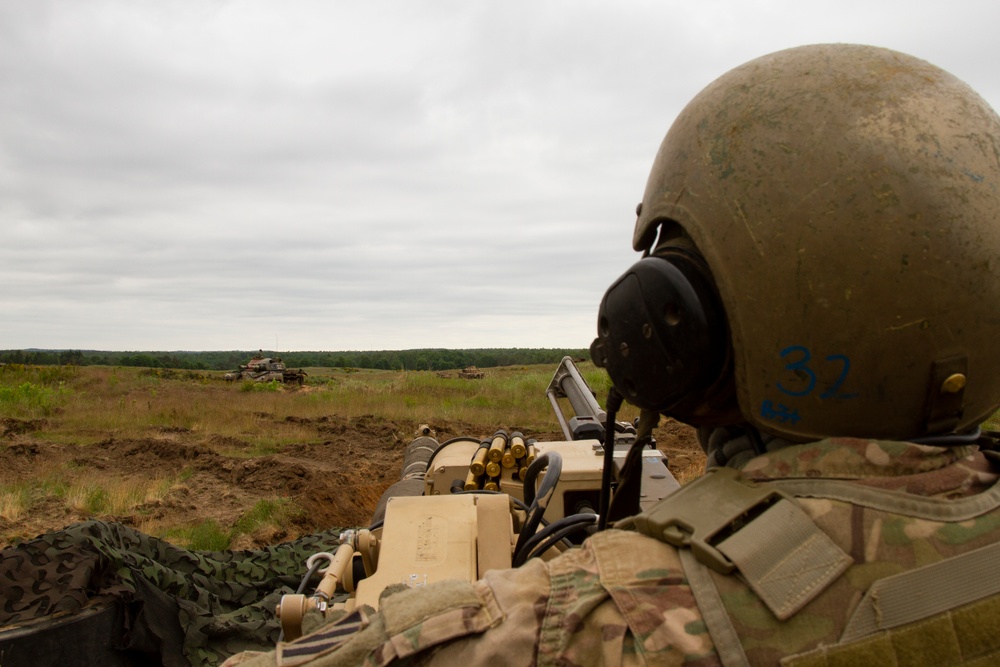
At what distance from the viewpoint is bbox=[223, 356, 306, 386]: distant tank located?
95.6ft

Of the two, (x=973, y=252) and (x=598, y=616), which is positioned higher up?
(x=973, y=252)

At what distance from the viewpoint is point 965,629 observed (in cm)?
108

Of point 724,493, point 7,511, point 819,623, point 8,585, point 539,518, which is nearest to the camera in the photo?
point 819,623

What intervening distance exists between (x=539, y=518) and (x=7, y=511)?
7032mm

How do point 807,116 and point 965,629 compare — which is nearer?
point 965,629

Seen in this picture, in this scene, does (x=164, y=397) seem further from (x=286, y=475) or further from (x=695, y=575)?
(x=695, y=575)

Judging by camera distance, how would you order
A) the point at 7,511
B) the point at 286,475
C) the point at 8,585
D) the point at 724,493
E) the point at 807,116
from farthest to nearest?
the point at 286,475 → the point at 7,511 → the point at 8,585 → the point at 807,116 → the point at 724,493

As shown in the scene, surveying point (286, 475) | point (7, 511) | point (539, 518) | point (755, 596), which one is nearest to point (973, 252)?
point (755, 596)

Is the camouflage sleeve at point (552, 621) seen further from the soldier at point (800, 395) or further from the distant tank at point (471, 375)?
the distant tank at point (471, 375)

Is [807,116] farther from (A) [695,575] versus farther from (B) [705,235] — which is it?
(A) [695,575]

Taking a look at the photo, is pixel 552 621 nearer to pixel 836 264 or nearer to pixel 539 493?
pixel 836 264

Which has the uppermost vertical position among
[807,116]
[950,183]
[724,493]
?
[807,116]

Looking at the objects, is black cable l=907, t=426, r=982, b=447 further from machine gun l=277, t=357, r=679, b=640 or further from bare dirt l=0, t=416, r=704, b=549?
bare dirt l=0, t=416, r=704, b=549

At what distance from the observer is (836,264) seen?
1332mm
